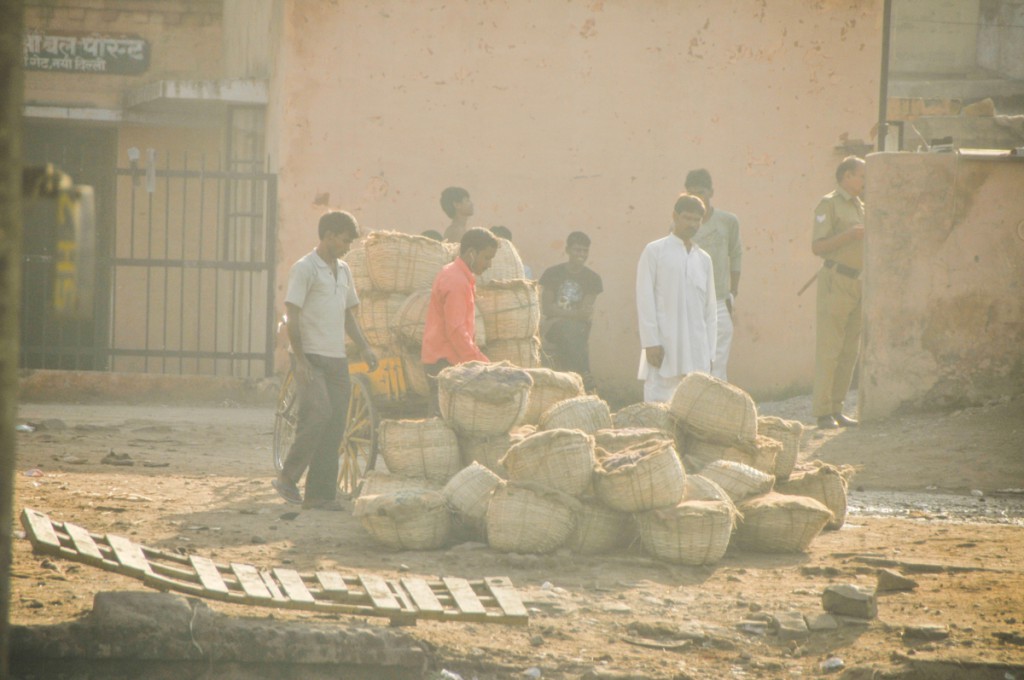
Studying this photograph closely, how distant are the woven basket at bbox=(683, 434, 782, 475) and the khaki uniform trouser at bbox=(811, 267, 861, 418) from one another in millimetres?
3372

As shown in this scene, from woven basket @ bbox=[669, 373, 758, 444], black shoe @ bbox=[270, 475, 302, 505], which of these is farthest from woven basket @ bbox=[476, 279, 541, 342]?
black shoe @ bbox=[270, 475, 302, 505]

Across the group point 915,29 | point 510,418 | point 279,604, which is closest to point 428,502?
point 510,418

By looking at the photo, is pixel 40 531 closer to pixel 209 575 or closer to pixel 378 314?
pixel 209 575

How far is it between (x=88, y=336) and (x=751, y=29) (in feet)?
26.4

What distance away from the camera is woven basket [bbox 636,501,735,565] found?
621 centimetres

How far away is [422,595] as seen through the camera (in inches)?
203

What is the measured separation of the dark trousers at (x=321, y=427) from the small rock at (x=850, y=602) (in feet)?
9.70

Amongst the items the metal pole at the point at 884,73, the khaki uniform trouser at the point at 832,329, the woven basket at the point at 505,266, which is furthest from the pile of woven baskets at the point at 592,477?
the metal pole at the point at 884,73

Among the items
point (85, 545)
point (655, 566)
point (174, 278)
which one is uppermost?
point (174, 278)

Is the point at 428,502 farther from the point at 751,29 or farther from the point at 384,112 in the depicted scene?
the point at 751,29

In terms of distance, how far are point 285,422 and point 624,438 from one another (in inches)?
91.8

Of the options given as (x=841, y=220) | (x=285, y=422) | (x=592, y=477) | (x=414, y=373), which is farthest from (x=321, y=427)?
(x=841, y=220)

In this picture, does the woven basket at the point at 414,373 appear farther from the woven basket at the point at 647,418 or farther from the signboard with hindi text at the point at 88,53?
the signboard with hindi text at the point at 88,53

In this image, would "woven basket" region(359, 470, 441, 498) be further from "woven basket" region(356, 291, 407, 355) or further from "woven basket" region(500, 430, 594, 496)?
"woven basket" region(356, 291, 407, 355)
